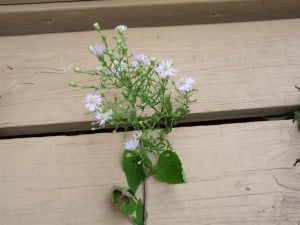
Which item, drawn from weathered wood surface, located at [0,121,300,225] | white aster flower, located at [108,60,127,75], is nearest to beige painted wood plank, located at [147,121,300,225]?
weathered wood surface, located at [0,121,300,225]

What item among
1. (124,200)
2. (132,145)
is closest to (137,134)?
(132,145)

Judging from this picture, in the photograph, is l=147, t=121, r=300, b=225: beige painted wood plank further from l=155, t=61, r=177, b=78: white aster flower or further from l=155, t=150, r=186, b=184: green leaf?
l=155, t=61, r=177, b=78: white aster flower

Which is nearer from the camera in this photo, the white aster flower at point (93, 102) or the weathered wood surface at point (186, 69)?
the white aster flower at point (93, 102)

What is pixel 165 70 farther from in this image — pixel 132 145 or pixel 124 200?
pixel 124 200

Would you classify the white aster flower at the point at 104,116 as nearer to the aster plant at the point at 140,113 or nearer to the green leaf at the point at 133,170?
the aster plant at the point at 140,113

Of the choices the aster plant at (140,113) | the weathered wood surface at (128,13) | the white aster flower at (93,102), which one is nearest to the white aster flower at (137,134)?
the aster plant at (140,113)

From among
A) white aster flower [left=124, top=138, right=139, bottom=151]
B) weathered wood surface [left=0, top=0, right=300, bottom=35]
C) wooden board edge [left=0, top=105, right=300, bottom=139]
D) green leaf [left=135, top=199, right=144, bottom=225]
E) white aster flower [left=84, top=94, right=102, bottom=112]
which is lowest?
green leaf [left=135, top=199, right=144, bottom=225]

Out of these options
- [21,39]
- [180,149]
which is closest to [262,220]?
[180,149]
